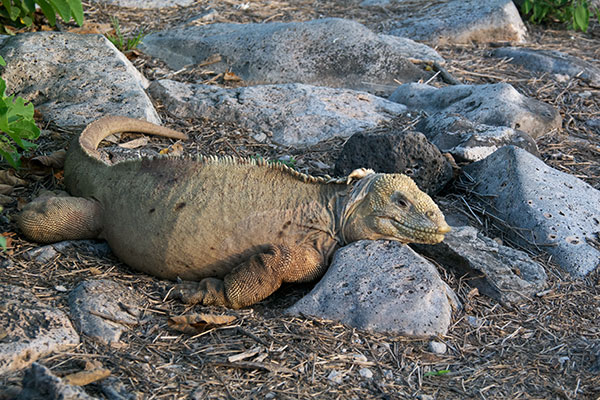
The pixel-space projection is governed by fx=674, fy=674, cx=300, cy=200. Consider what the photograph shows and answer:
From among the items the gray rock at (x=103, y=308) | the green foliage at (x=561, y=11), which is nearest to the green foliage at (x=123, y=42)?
the gray rock at (x=103, y=308)

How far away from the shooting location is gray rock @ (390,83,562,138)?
5.83 metres

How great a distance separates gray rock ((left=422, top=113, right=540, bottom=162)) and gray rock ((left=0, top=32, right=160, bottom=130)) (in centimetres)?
237

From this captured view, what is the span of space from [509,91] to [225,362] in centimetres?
401

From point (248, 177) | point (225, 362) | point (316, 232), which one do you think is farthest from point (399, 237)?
point (225, 362)

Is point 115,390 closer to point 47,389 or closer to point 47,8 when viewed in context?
point 47,389

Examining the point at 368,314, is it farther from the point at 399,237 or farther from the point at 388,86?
the point at 388,86

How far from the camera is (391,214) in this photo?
4.00 metres

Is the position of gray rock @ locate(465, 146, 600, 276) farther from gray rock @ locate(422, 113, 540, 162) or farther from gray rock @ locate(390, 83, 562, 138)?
gray rock @ locate(390, 83, 562, 138)

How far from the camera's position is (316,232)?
407 centimetres

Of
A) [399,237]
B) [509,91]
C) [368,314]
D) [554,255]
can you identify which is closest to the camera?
[368,314]

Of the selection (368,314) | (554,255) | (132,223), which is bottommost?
(554,255)

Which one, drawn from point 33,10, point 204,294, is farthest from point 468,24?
point 204,294

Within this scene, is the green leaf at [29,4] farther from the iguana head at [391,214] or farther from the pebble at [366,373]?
the pebble at [366,373]

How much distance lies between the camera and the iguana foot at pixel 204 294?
378cm
